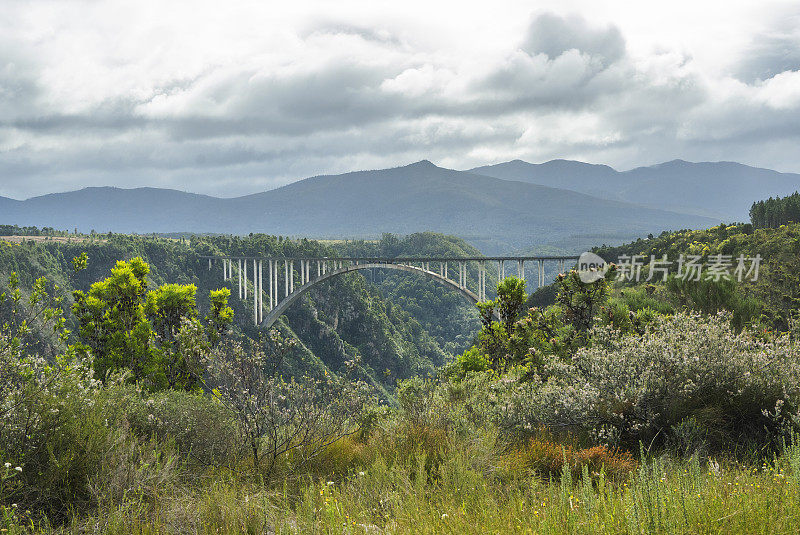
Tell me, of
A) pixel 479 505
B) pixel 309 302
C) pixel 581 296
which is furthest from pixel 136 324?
pixel 309 302

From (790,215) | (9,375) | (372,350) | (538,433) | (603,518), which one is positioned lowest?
(372,350)

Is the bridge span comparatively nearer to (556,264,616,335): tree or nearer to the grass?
(556,264,616,335): tree

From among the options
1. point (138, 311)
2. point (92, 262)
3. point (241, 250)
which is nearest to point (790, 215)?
point (138, 311)

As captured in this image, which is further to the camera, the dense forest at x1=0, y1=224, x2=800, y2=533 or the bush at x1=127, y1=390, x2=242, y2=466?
the bush at x1=127, y1=390, x2=242, y2=466

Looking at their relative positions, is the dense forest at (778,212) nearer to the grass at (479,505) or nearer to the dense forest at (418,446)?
the dense forest at (418,446)

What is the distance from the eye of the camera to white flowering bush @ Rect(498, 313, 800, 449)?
5453 mm

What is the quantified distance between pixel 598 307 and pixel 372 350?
88.1 metres

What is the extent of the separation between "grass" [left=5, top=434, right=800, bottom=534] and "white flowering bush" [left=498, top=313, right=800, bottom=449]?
2.26 feet

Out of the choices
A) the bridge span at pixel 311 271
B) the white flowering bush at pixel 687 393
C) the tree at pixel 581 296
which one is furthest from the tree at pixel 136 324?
the bridge span at pixel 311 271

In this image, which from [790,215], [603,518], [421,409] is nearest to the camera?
[603,518]

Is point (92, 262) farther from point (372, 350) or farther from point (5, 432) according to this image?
point (5, 432)

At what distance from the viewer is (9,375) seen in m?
4.68

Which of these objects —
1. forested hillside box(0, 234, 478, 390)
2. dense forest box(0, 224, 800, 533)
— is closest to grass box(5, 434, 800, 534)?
dense forest box(0, 224, 800, 533)

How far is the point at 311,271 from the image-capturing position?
107062mm
